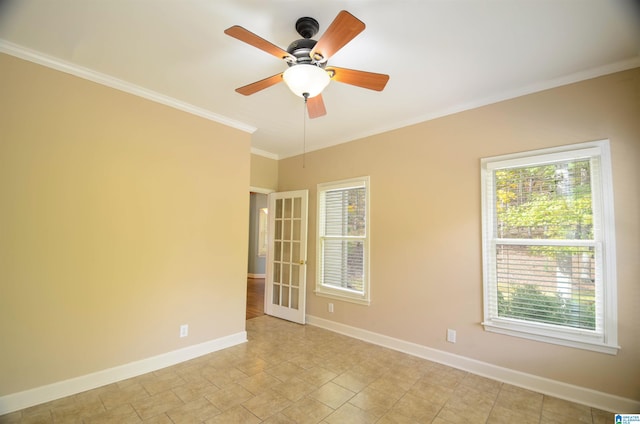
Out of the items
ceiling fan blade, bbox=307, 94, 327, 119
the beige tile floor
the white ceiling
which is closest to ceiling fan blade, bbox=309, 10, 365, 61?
the white ceiling

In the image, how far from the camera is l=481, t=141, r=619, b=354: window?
2.30m

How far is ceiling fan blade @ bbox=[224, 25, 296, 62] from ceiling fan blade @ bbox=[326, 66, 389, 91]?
0.30 m

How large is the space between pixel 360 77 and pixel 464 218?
6.38 ft

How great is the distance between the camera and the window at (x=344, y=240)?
3.88 metres

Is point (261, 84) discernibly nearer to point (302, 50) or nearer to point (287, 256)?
point (302, 50)

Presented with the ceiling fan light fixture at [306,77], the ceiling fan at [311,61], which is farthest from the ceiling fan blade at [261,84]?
the ceiling fan light fixture at [306,77]

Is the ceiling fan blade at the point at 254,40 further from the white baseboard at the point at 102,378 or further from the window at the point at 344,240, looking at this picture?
the white baseboard at the point at 102,378

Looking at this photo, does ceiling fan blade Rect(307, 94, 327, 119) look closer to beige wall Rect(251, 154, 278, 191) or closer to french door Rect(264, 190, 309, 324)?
french door Rect(264, 190, 309, 324)

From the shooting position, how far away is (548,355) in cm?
247

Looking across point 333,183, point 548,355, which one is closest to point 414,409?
point 548,355

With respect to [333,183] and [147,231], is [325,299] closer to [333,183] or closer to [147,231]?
[333,183]

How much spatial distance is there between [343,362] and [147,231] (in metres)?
2.51

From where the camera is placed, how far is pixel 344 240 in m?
4.14

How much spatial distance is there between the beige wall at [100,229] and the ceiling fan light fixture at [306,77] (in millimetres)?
1888
